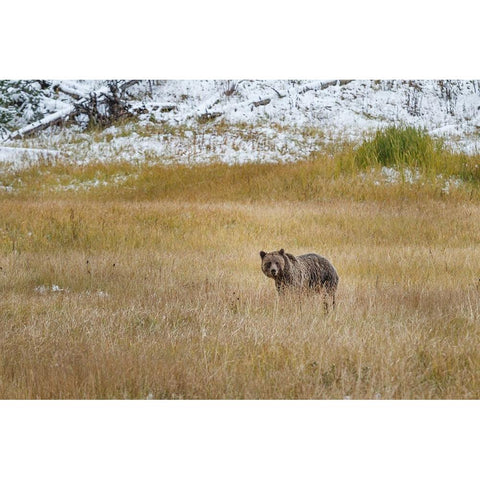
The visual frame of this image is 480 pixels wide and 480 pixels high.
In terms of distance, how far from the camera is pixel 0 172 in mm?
6043

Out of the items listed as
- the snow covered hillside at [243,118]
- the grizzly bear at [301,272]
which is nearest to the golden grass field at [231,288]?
the grizzly bear at [301,272]

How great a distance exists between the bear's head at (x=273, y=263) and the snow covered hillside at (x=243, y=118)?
1.56 metres

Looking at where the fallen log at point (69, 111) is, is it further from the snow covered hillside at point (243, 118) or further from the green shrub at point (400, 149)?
the green shrub at point (400, 149)

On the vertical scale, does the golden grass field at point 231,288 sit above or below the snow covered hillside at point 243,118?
below

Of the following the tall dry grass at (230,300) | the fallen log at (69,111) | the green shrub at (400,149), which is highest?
the fallen log at (69,111)

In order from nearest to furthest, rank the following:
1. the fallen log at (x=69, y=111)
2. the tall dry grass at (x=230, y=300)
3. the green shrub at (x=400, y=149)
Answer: the tall dry grass at (x=230, y=300) → the green shrub at (x=400, y=149) → the fallen log at (x=69, y=111)

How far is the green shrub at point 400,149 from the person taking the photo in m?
5.97

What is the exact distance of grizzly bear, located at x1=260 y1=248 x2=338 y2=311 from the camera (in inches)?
195

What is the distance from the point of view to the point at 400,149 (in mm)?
5977

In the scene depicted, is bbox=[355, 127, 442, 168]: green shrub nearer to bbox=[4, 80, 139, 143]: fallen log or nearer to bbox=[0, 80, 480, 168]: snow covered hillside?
bbox=[0, 80, 480, 168]: snow covered hillside

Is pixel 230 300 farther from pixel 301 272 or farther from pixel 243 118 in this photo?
pixel 243 118

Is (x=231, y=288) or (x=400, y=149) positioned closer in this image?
(x=231, y=288)

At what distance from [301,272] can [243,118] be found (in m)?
2.01

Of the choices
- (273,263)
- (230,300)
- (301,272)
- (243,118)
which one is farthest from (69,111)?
(301,272)
